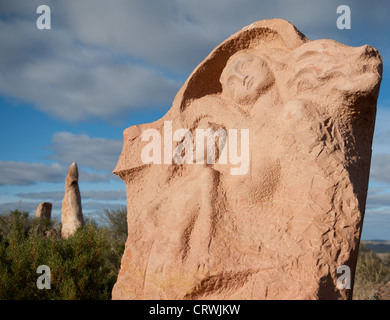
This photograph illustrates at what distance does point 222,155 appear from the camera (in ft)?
11.3

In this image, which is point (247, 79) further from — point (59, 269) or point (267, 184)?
point (59, 269)

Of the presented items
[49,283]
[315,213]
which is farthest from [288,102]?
[49,283]

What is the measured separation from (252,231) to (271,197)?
31cm

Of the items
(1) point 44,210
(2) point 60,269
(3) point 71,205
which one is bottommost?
(2) point 60,269

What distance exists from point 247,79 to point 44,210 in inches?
619

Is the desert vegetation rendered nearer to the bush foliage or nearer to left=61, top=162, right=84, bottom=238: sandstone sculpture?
the bush foliage

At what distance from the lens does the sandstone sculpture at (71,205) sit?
11453 millimetres

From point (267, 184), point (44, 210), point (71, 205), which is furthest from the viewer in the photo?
point (44, 210)

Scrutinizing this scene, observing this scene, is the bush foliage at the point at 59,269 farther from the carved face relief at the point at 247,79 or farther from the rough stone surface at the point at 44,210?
the rough stone surface at the point at 44,210

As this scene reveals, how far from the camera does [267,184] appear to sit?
3006 millimetres

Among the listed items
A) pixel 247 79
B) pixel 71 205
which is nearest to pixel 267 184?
pixel 247 79

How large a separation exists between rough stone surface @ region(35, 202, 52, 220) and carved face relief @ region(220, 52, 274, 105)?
49.5 ft

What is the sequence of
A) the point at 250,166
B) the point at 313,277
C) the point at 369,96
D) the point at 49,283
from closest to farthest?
the point at 313,277, the point at 369,96, the point at 250,166, the point at 49,283

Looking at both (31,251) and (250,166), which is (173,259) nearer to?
(250,166)
